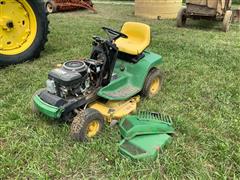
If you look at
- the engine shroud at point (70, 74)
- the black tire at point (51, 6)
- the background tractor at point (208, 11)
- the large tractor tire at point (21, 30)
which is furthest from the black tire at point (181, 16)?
the engine shroud at point (70, 74)

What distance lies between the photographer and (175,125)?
3.39 meters

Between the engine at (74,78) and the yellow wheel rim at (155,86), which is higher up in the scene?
the engine at (74,78)

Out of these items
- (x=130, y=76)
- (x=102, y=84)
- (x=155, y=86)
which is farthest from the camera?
(x=155, y=86)

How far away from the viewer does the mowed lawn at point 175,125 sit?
2.73 m

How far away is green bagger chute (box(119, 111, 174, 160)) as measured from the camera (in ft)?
9.33

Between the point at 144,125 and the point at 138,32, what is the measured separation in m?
1.28

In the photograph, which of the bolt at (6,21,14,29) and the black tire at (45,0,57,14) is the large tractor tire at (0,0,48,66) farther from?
the black tire at (45,0,57,14)

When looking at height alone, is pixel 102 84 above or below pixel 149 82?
above

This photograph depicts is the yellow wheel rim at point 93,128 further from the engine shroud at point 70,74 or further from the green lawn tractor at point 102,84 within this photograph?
the engine shroud at point 70,74

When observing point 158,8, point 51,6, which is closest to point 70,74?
point 158,8

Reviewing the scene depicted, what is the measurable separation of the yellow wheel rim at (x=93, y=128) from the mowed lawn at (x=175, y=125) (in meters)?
0.07

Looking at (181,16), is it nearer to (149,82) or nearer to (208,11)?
(208,11)

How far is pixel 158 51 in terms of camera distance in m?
5.80

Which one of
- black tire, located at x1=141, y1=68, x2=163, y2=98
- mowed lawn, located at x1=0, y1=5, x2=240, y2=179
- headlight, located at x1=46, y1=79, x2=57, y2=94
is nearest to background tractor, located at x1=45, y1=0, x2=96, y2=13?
mowed lawn, located at x1=0, y1=5, x2=240, y2=179
